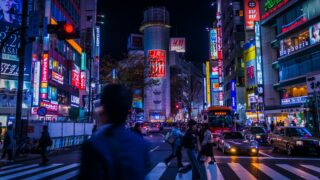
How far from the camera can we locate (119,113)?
2570 millimetres

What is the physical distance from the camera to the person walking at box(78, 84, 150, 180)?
7.41 feet

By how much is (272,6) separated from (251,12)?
35.3 ft

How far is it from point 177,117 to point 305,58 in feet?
250

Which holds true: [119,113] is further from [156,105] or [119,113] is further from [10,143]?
[156,105]

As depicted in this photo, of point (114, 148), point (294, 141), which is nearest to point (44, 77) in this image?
point (294, 141)

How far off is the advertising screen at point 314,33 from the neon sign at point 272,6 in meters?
7.44

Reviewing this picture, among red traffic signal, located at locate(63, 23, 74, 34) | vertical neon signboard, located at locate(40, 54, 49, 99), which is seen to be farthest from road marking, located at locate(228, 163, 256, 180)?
vertical neon signboard, located at locate(40, 54, 49, 99)

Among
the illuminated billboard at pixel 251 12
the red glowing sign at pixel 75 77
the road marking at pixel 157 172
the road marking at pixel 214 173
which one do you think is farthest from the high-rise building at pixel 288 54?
the red glowing sign at pixel 75 77

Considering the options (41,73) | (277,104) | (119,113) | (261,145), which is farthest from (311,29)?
(119,113)

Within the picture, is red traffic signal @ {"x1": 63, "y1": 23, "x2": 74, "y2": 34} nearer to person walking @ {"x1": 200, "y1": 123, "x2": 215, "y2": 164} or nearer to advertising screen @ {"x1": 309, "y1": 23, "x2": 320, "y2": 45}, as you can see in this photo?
person walking @ {"x1": 200, "y1": 123, "x2": 215, "y2": 164}

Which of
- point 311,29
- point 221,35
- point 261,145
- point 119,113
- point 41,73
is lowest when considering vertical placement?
point 261,145

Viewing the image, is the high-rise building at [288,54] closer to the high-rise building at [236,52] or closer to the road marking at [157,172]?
the high-rise building at [236,52]

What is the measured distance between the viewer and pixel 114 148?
2.34 metres

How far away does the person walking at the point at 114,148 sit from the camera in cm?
226
